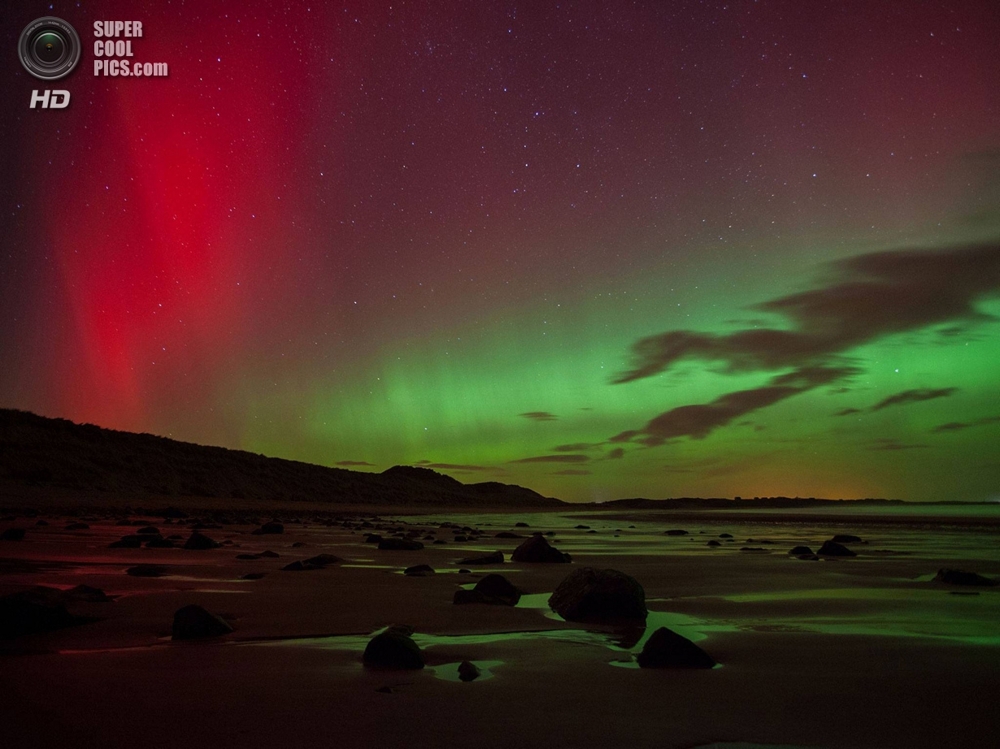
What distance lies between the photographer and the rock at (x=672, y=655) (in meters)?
3.17

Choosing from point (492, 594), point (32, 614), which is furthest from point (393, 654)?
point (492, 594)

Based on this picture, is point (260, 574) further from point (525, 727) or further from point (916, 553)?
point (916, 553)

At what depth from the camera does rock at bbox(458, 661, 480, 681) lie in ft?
9.65

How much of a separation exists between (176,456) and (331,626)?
45922mm

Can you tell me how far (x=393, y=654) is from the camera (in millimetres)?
3125

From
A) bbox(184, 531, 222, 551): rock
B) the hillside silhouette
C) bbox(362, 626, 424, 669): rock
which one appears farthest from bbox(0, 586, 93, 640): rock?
the hillside silhouette

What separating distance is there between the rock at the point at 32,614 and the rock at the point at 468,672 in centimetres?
230

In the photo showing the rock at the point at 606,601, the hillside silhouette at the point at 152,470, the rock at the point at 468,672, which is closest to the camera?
the rock at the point at 468,672

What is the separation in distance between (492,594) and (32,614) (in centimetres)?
282

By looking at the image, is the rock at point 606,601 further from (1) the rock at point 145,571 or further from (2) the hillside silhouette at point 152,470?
(2) the hillside silhouette at point 152,470

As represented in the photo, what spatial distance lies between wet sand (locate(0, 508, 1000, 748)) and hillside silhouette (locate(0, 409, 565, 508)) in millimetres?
29488

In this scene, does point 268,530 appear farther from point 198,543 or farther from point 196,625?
point 196,625

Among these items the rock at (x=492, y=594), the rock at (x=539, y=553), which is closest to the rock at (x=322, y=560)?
the rock at (x=539, y=553)

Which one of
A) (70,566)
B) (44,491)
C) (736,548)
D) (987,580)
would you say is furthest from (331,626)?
(44,491)
